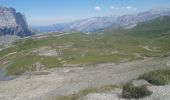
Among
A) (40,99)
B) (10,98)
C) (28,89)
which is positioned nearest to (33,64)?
(28,89)

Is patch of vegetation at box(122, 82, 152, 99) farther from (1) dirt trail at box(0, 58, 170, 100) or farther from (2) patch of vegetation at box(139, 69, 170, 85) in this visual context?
(1) dirt trail at box(0, 58, 170, 100)

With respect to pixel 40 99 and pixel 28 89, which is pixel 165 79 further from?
pixel 28 89

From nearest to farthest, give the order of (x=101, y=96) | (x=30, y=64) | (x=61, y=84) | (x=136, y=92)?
(x=136, y=92) → (x=101, y=96) → (x=61, y=84) → (x=30, y=64)

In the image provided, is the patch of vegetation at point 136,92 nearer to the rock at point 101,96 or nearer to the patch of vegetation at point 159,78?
the rock at point 101,96

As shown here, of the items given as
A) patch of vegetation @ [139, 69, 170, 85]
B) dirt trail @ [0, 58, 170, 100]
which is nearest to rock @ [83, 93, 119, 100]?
patch of vegetation @ [139, 69, 170, 85]

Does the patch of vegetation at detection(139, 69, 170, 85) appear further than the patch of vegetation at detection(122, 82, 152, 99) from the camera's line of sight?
Yes

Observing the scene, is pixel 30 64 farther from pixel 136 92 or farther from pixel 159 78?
pixel 136 92

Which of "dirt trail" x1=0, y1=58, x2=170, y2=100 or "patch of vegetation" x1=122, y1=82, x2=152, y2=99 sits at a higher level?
"patch of vegetation" x1=122, y1=82, x2=152, y2=99

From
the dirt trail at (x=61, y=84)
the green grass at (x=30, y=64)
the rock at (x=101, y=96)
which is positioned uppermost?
the rock at (x=101, y=96)

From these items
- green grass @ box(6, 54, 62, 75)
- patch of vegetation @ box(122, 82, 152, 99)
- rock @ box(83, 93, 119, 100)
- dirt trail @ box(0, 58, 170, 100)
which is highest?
patch of vegetation @ box(122, 82, 152, 99)

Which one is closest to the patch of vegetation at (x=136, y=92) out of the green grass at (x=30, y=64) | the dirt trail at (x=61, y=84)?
the dirt trail at (x=61, y=84)

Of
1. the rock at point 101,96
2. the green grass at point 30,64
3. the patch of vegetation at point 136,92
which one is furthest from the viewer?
the green grass at point 30,64

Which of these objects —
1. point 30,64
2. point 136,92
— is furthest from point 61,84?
point 30,64

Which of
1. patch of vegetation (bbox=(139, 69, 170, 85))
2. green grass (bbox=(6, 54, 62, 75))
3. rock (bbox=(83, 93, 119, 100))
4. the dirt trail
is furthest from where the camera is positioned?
green grass (bbox=(6, 54, 62, 75))
